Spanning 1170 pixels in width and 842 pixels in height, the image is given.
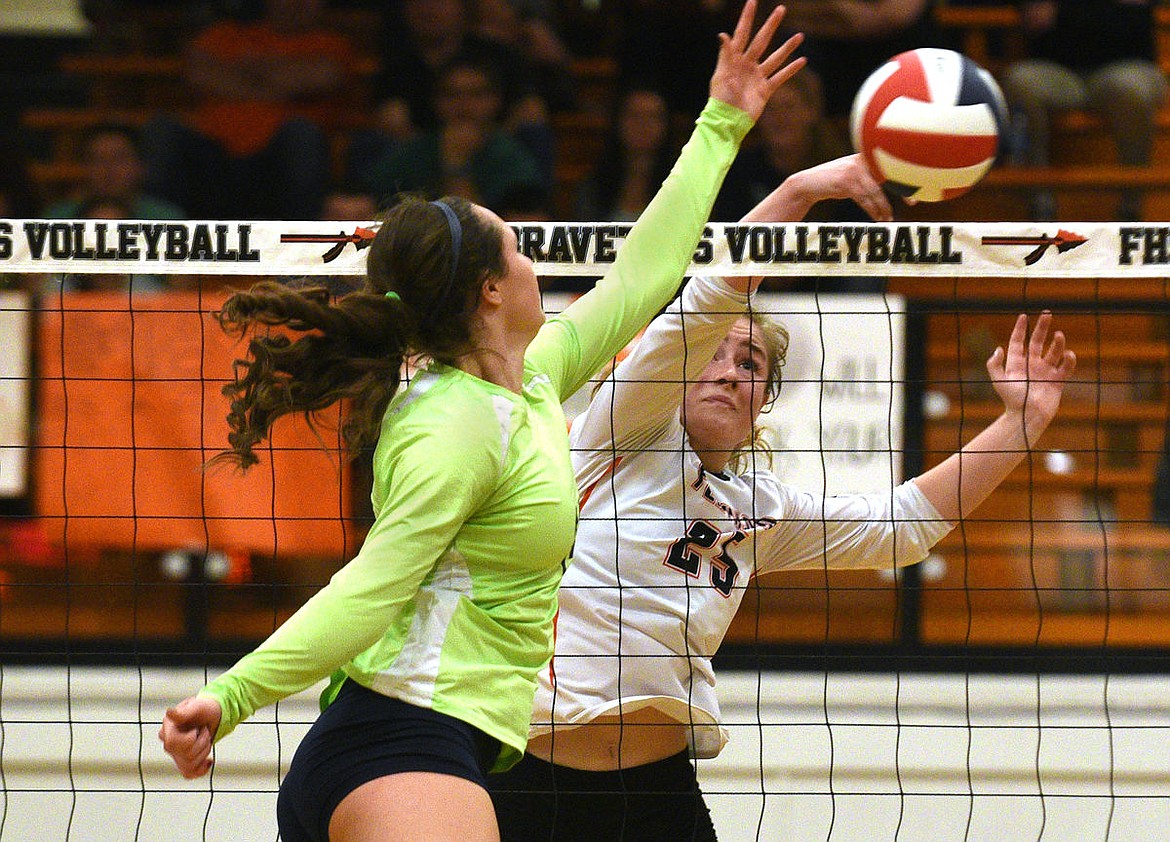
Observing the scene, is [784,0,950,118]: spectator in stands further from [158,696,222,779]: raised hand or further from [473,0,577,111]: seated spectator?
[158,696,222,779]: raised hand

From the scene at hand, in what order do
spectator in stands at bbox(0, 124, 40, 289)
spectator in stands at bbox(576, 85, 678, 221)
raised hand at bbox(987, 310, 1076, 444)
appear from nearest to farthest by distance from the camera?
raised hand at bbox(987, 310, 1076, 444)
spectator in stands at bbox(576, 85, 678, 221)
spectator in stands at bbox(0, 124, 40, 289)

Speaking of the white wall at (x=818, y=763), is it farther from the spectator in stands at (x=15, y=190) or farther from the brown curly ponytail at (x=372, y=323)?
the brown curly ponytail at (x=372, y=323)

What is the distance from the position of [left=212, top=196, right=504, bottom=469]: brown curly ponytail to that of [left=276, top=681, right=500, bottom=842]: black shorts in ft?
1.27

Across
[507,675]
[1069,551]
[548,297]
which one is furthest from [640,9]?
[507,675]

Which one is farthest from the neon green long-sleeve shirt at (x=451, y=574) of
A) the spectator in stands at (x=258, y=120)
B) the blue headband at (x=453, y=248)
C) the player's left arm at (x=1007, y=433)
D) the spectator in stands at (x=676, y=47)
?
the spectator in stands at (x=676, y=47)

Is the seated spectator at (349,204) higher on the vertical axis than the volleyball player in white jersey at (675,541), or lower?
higher

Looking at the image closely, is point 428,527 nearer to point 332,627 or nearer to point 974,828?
point 332,627

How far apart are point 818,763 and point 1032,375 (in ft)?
7.99

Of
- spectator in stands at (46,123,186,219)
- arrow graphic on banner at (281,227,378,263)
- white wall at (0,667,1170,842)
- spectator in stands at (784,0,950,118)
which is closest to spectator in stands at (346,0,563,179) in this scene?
spectator in stands at (46,123,186,219)

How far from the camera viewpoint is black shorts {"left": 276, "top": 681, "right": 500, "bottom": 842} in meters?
2.03

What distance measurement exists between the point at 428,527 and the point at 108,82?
7.02 metres

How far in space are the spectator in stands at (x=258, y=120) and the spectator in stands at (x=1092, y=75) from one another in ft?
11.0

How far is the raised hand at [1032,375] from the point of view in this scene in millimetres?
3117

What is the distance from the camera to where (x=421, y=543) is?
6.63ft
